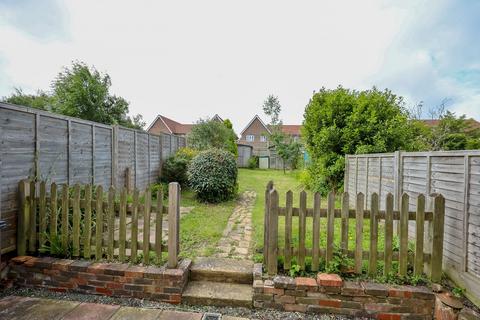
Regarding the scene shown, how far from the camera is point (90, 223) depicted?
→ 2885 millimetres

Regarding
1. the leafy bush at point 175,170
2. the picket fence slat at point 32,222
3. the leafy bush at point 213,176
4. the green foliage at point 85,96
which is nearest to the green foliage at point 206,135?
the green foliage at point 85,96

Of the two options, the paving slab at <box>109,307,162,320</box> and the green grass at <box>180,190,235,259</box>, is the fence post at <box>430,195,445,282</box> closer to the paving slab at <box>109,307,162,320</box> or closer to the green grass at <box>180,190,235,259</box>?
the green grass at <box>180,190,235,259</box>

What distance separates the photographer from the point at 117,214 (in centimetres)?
298

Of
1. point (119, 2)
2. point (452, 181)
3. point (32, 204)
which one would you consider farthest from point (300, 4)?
point (32, 204)

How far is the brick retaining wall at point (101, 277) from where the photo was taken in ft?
8.43

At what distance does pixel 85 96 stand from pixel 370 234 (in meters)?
16.5

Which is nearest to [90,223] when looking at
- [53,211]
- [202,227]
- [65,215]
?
[65,215]

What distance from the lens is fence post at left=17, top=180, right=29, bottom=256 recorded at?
299 centimetres

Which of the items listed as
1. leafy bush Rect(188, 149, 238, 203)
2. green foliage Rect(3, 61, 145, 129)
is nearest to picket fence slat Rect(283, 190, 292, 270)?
leafy bush Rect(188, 149, 238, 203)

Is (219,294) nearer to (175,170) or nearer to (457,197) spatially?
(457,197)

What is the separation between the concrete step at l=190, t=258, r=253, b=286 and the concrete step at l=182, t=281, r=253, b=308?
60 millimetres

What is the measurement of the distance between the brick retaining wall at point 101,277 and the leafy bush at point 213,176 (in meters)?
3.96

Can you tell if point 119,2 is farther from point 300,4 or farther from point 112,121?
point 112,121

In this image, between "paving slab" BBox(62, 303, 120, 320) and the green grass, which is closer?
"paving slab" BBox(62, 303, 120, 320)
